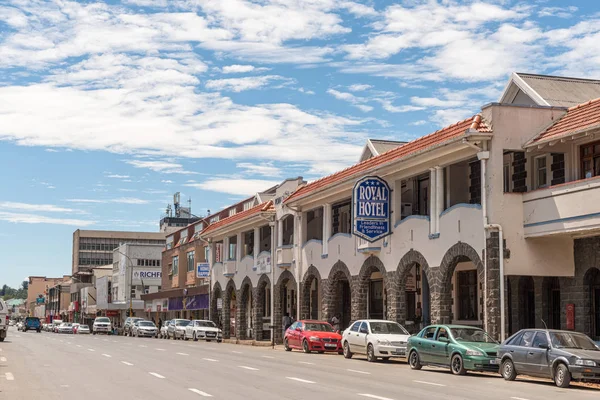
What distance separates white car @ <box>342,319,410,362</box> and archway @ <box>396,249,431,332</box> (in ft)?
8.74

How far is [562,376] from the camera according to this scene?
20.9 meters

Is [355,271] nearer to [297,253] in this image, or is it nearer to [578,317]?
[297,253]

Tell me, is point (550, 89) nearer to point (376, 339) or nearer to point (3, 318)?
point (376, 339)

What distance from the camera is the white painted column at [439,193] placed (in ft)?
106

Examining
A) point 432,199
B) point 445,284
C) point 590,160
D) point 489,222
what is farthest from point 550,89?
point 489,222

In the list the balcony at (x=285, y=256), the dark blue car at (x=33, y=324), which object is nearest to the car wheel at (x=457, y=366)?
the balcony at (x=285, y=256)

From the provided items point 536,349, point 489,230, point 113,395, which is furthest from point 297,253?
point 113,395

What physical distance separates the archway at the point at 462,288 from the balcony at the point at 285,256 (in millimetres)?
11835

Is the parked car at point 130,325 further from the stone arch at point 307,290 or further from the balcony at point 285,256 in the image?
the stone arch at point 307,290

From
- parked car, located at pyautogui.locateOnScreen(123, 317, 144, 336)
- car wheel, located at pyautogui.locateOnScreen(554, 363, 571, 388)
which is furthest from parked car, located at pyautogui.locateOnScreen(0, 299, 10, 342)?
car wheel, located at pyautogui.locateOnScreen(554, 363, 571, 388)

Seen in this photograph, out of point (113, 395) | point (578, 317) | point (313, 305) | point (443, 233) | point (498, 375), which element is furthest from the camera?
point (313, 305)

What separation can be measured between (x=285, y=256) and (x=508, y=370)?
1004 inches

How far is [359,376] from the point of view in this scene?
22.8m

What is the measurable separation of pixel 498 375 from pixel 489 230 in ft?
17.9
